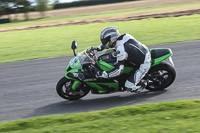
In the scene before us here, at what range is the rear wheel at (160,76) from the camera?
7738 mm

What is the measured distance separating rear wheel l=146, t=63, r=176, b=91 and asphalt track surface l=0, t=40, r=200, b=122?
169 millimetres

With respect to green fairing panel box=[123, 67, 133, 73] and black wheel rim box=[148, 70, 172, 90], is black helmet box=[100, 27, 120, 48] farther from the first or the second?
black wheel rim box=[148, 70, 172, 90]

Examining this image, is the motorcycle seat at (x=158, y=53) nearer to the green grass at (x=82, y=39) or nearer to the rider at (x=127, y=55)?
the rider at (x=127, y=55)

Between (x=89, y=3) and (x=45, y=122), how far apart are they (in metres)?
56.2

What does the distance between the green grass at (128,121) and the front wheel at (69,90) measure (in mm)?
1255

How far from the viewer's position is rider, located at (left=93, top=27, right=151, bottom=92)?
289 inches

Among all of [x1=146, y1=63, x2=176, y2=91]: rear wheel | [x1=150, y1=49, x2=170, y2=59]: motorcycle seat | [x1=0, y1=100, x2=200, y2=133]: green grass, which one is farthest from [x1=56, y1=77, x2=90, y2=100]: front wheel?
[x1=150, y1=49, x2=170, y2=59]: motorcycle seat

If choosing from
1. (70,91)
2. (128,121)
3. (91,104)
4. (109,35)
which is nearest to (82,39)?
(70,91)

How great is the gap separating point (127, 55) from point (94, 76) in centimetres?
93

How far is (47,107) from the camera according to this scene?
7695 millimetres

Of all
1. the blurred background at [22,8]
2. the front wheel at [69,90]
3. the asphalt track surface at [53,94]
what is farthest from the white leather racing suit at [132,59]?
the blurred background at [22,8]

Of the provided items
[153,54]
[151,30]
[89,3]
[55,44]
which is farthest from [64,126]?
[89,3]

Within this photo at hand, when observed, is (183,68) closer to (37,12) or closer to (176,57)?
(176,57)

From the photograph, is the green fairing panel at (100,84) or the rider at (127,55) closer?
the rider at (127,55)
